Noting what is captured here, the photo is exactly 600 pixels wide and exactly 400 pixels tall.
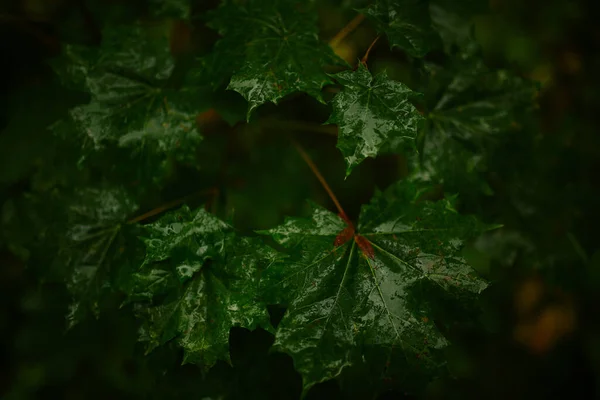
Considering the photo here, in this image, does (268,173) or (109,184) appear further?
(268,173)

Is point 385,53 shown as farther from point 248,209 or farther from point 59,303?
point 59,303

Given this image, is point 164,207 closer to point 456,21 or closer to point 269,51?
point 269,51


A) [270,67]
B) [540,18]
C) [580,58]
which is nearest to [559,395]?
[580,58]

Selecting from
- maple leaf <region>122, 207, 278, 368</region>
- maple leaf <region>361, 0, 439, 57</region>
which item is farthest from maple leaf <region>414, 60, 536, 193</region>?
maple leaf <region>122, 207, 278, 368</region>

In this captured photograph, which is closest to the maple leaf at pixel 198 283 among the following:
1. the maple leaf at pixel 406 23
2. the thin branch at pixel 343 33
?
the maple leaf at pixel 406 23

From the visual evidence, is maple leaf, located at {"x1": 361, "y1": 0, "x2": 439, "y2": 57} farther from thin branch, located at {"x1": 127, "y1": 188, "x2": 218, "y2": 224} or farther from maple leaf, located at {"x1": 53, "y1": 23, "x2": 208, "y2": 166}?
thin branch, located at {"x1": 127, "y1": 188, "x2": 218, "y2": 224}

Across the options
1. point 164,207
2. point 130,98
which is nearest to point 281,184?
point 164,207
